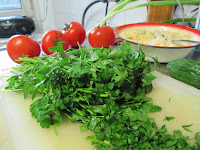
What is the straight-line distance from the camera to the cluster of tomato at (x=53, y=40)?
0.91 metres

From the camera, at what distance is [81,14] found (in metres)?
2.12

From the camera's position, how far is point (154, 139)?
1.47ft

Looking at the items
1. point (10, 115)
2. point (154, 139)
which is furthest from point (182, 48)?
point (10, 115)

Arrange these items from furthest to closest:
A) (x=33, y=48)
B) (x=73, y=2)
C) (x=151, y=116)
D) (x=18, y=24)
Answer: (x=73, y=2) < (x=18, y=24) < (x=33, y=48) < (x=151, y=116)

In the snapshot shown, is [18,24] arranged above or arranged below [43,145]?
above

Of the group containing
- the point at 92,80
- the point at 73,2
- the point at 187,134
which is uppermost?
the point at 73,2

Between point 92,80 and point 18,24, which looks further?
point 18,24

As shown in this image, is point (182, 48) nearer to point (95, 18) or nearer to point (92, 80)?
point (92, 80)

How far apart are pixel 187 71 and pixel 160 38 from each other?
26 centimetres

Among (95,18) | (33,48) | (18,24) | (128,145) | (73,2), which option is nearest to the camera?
(128,145)

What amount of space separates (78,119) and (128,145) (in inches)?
6.9

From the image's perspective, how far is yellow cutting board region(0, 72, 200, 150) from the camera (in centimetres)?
49

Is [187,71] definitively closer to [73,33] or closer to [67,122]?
[67,122]

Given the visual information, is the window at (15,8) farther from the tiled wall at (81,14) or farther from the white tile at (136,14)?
the white tile at (136,14)
